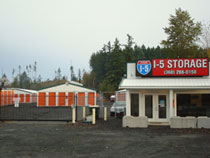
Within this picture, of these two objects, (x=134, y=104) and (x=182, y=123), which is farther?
(x=134, y=104)

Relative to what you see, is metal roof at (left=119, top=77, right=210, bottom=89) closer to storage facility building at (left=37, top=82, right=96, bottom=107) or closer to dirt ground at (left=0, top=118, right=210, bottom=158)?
dirt ground at (left=0, top=118, right=210, bottom=158)

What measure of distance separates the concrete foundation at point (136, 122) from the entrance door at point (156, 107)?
238 cm

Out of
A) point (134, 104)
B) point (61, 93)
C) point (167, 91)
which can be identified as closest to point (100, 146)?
point (134, 104)

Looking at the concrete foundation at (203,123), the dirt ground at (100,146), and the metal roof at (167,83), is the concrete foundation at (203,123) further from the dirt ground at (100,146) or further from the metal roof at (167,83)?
the dirt ground at (100,146)

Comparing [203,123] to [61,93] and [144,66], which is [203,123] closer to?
[144,66]

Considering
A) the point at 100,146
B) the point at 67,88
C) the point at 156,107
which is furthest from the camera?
the point at 67,88

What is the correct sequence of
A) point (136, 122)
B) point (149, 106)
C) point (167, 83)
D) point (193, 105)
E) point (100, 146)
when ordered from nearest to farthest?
point (100, 146) < point (136, 122) < point (167, 83) < point (193, 105) < point (149, 106)

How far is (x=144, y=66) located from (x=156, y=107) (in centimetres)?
316

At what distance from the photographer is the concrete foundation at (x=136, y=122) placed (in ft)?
56.0

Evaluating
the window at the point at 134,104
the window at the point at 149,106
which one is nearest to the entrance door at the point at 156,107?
the window at the point at 149,106

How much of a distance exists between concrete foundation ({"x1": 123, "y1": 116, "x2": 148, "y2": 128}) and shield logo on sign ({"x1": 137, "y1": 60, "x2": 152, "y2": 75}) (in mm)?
4091

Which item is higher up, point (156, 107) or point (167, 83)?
point (167, 83)

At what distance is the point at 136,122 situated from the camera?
17141 mm

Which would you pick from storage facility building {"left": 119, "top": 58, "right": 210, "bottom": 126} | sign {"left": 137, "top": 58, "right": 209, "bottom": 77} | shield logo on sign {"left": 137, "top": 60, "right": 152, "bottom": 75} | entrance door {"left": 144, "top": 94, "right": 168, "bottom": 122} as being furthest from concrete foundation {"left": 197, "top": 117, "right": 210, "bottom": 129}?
shield logo on sign {"left": 137, "top": 60, "right": 152, "bottom": 75}
